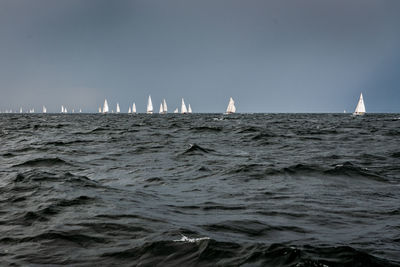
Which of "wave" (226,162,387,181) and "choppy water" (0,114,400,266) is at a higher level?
"wave" (226,162,387,181)

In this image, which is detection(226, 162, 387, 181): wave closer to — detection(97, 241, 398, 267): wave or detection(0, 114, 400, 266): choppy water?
detection(0, 114, 400, 266): choppy water

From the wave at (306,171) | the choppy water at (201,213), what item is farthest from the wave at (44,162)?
the wave at (306,171)

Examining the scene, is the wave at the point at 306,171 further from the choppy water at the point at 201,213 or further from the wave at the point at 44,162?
the wave at the point at 44,162

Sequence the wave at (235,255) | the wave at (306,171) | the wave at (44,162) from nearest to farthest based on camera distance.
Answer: the wave at (235,255) → the wave at (306,171) → the wave at (44,162)

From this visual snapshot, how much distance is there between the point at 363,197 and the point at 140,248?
277 inches

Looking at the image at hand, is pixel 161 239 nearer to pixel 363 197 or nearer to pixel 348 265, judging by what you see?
pixel 348 265

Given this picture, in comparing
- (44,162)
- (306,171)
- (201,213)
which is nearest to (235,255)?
(201,213)

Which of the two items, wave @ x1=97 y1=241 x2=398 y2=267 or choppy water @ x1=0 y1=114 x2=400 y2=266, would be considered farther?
choppy water @ x1=0 y1=114 x2=400 y2=266

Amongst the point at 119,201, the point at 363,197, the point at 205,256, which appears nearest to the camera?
the point at 205,256

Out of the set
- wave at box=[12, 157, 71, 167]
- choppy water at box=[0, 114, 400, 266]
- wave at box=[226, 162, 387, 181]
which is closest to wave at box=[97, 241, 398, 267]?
choppy water at box=[0, 114, 400, 266]

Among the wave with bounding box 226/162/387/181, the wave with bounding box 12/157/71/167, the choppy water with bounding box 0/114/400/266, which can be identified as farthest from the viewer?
the wave with bounding box 12/157/71/167

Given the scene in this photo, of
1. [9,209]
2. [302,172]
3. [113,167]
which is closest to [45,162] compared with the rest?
[113,167]

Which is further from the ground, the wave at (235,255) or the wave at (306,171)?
the wave at (306,171)

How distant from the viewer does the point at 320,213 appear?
8.12 metres
